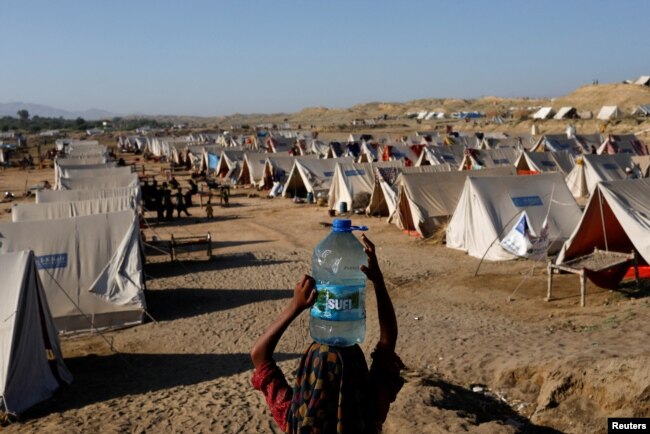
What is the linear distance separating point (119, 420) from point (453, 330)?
567 cm

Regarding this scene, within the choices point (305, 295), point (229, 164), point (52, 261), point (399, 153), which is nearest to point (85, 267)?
point (52, 261)

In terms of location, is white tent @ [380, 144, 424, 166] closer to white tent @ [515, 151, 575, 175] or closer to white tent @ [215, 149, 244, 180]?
white tent @ [515, 151, 575, 175]

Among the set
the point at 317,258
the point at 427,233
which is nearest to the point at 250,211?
the point at 427,233

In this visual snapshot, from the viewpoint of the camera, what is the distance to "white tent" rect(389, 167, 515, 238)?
18984mm

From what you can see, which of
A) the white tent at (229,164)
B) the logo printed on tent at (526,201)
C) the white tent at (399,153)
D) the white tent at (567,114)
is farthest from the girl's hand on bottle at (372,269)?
the white tent at (567,114)

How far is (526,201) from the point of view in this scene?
655 inches

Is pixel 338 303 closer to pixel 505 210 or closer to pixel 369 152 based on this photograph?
pixel 505 210

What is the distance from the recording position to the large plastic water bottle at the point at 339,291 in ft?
10.4

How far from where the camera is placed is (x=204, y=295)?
45.5 feet

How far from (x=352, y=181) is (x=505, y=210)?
928 centimetres

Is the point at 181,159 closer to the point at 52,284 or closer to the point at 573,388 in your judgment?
the point at 52,284

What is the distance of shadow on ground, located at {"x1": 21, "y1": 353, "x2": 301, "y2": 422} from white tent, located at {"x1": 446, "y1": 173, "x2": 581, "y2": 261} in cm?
831

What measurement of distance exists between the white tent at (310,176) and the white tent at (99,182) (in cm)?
800

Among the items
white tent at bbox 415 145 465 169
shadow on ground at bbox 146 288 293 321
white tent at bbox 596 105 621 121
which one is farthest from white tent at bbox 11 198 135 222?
white tent at bbox 596 105 621 121
